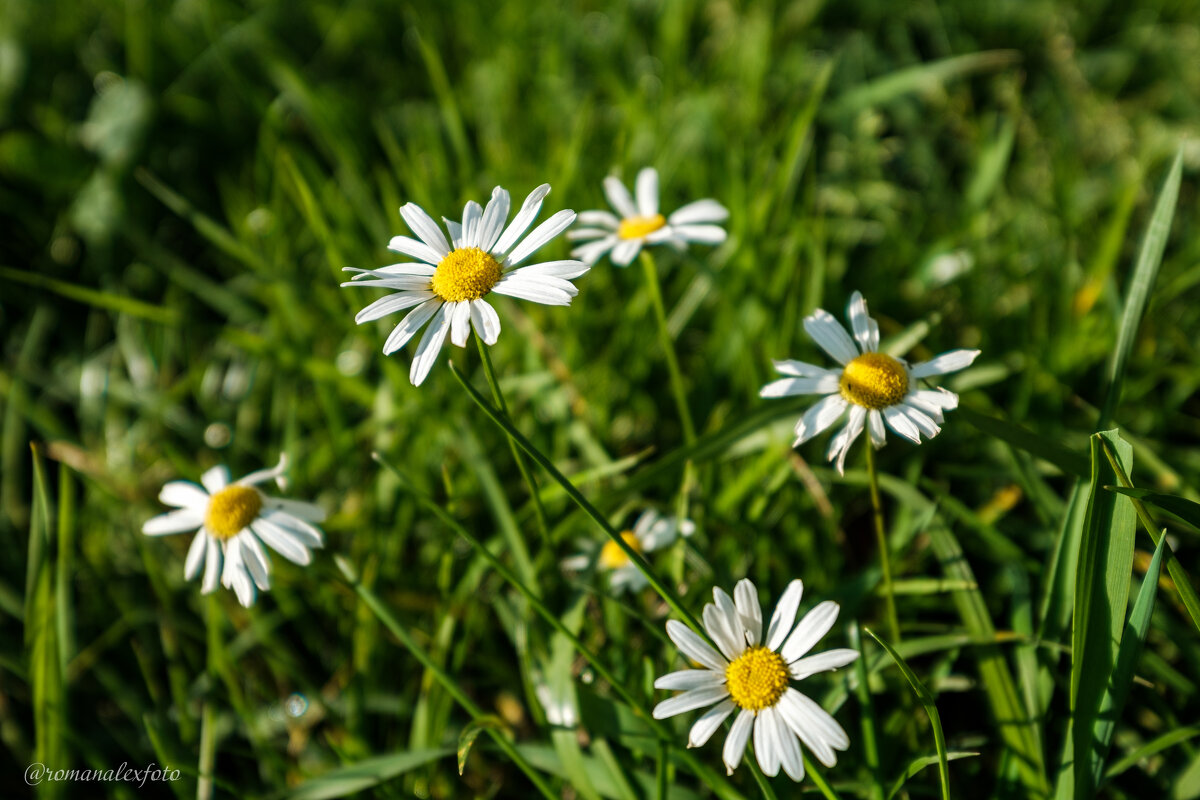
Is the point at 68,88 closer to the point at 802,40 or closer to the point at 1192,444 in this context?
the point at 802,40

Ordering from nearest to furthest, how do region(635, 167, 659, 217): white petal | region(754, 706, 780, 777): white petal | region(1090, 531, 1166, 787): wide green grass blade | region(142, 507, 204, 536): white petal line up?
region(754, 706, 780, 777): white petal < region(1090, 531, 1166, 787): wide green grass blade < region(142, 507, 204, 536): white petal < region(635, 167, 659, 217): white petal

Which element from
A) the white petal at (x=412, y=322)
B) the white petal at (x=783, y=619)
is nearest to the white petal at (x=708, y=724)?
the white petal at (x=783, y=619)

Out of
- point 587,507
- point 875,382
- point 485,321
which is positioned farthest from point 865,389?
point 485,321

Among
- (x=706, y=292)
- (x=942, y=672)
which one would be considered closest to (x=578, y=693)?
(x=942, y=672)

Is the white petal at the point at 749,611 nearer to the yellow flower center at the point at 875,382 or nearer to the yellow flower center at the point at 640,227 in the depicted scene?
the yellow flower center at the point at 875,382

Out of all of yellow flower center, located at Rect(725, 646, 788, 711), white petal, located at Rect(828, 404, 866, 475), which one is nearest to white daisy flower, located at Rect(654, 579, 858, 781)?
yellow flower center, located at Rect(725, 646, 788, 711)

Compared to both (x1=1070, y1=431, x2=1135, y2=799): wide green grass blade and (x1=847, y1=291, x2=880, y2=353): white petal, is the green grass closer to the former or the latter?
(x1=1070, y1=431, x2=1135, y2=799): wide green grass blade
